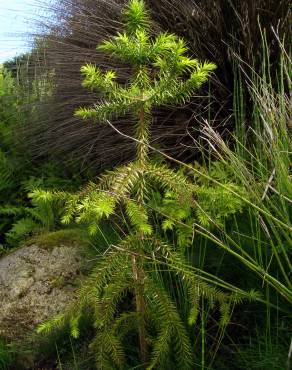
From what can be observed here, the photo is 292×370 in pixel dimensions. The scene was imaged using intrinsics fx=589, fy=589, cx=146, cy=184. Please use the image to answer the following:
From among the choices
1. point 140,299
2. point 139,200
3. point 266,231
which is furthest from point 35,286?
point 266,231

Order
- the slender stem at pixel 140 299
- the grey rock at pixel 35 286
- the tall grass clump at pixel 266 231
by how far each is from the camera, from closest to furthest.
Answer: the tall grass clump at pixel 266 231
the slender stem at pixel 140 299
the grey rock at pixel 35 286

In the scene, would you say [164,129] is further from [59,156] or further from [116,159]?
[59,156]

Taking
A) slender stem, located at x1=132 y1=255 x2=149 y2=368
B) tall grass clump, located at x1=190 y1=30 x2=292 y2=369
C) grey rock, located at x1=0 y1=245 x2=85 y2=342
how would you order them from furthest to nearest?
grey rock, located at x1=0 y1=245 x2=85 y2=342
slender stem, located at x1=132 y1=255 x2=149 y2=368
tall grass clump, located at x1=190 y1=30 x2=292 y2=369

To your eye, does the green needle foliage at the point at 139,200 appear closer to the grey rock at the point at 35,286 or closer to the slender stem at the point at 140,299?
the slender stem at the point at 140,299

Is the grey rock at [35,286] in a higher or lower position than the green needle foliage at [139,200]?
lower

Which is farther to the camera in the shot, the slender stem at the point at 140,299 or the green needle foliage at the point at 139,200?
the slender stem at the point at 140,299

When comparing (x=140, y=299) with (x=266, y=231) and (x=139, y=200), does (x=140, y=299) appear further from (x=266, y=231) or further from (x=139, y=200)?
(x=266, y=231)

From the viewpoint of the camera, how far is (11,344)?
336 centimetres

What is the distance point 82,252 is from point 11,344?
70 cm

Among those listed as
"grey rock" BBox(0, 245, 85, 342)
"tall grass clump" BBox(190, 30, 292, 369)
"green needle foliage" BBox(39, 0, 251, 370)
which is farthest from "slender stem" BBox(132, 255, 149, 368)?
"grey rock" BBox(0, 245, 85, 342)

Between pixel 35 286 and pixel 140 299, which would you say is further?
pixel 35 286

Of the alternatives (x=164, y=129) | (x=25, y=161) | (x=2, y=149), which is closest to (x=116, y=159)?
(x=164, y=129)

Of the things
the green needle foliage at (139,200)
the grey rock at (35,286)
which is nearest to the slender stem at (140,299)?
the green needle foliage at (139,200)

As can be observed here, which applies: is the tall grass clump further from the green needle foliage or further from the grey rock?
the grey rock
